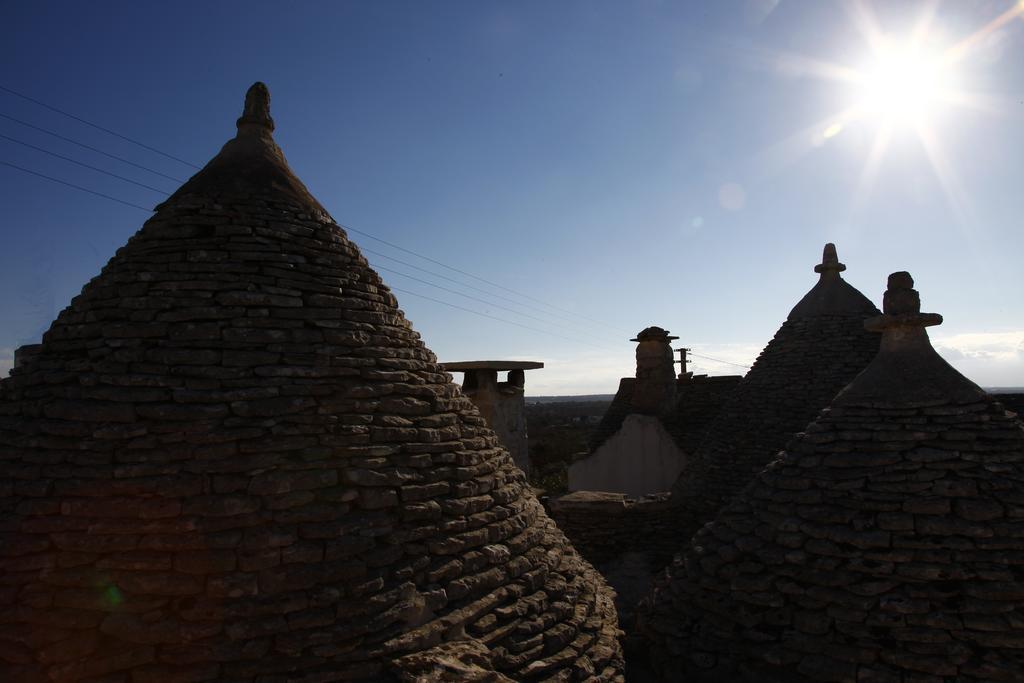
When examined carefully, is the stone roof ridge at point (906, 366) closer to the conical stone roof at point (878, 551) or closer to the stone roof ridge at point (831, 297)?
the conical stone roof at point (878, 551)

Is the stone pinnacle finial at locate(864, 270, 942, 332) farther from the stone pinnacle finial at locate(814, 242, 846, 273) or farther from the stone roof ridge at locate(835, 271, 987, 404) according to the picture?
the stone pinnacle finial at locate(814, 242, 846, 273)

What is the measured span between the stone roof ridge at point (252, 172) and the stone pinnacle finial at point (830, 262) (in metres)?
8.91

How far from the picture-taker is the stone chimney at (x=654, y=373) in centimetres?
1609

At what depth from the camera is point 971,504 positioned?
5.34m

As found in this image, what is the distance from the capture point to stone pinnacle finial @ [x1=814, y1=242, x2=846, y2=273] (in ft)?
35.7

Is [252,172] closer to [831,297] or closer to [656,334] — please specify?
[831,297]

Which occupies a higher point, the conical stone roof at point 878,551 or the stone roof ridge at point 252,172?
the stone roof ridge at point 252,172

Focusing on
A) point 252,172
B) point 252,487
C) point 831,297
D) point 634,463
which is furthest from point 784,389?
point 252,487

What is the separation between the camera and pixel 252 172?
17.3 ft

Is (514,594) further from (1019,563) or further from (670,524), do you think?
(670,524)

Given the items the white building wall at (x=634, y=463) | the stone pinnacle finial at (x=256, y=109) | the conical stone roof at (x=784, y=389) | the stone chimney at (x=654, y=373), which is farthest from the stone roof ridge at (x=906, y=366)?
the stone chimney at (x=654, y=373)

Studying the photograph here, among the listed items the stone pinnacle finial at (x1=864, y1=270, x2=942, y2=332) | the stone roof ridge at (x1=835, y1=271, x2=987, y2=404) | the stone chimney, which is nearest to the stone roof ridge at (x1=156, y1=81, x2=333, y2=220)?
the stone roof ridge at (x1=835, y1=271, x2=987, y2=404)

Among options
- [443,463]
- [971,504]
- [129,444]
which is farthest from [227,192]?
[971,504]

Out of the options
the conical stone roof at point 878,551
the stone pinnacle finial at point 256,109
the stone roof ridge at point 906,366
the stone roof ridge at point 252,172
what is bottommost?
the conical stone roof at point 878,551
